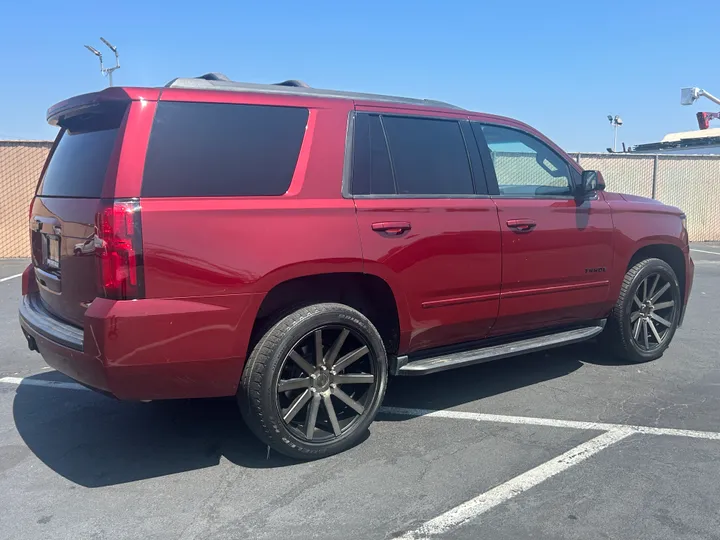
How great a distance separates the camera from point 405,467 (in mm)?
3541

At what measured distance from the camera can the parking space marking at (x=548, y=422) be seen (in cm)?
401

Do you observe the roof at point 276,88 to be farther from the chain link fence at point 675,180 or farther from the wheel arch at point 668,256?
the chain link fence at point 675,180

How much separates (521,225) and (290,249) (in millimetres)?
1852

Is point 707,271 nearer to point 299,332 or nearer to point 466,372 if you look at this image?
point 466,372

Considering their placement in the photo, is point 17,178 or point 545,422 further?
point 17,178

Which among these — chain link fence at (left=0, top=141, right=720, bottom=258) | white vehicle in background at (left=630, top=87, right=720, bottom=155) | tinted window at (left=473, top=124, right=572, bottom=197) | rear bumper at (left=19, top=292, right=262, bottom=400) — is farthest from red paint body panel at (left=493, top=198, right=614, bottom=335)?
white vehicle in background at (left=630, top=87, right=720, bottom=155)

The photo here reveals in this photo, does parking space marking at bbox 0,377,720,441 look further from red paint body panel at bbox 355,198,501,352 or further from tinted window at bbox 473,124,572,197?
tinted window at bbox 473,124,572,197

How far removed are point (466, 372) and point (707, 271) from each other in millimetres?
8014

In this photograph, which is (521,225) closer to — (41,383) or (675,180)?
(41,383)

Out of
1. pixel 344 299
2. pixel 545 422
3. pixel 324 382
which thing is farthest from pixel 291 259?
pixel 545 422

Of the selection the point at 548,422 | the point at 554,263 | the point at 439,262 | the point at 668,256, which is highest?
the point at 439,262

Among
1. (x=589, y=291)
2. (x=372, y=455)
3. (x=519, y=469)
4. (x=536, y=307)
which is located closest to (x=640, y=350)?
(x=589, y=291)

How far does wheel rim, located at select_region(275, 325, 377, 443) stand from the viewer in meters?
3.57

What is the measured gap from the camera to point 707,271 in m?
11.4
